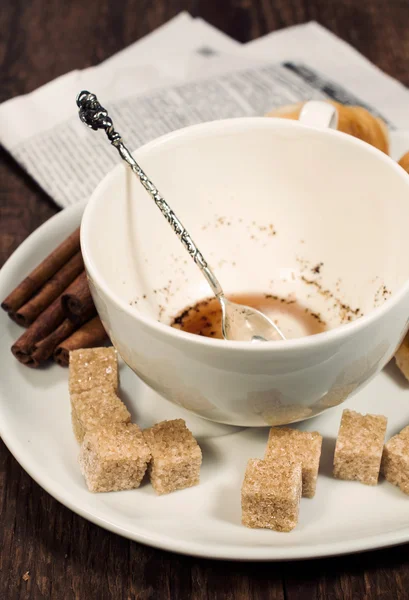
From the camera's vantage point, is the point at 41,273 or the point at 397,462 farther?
the point at 41,273

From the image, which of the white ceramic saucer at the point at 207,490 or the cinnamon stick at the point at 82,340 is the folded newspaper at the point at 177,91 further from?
the white ceramic saucer at the point at 207,490

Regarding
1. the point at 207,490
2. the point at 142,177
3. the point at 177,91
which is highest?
the point at 142,177

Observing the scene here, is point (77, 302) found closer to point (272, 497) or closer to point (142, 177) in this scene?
point (142, 177)

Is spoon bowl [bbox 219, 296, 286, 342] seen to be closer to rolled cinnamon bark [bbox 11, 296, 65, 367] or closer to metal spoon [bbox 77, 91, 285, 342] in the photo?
metal spoon [bbox 77, 91, 285, 342]

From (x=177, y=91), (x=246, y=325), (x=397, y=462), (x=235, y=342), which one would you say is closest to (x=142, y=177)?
(x=246, y=325)

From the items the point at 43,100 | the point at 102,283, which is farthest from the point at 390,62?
the point at 102,283

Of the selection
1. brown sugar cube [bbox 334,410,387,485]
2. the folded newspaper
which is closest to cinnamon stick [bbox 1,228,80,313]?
the folded newspaper

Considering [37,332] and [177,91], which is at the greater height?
[37,332]
